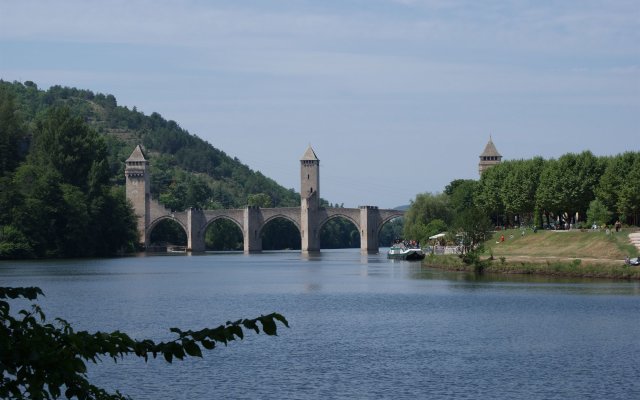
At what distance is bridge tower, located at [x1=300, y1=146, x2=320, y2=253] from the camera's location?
134125 mm

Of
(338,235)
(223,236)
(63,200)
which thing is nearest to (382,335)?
(63,200)

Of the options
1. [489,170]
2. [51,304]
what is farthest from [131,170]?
[51,304]

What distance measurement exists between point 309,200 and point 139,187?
22.2m

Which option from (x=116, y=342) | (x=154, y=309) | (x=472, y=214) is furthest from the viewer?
(x=472, y=214)

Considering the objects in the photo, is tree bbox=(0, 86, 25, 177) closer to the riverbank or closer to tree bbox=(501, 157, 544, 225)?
tree bbox=(501, 157, 544, 225)

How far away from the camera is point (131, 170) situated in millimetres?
139750

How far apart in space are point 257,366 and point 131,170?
376ft

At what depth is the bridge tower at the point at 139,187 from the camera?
451 feet

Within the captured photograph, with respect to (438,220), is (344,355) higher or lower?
lower

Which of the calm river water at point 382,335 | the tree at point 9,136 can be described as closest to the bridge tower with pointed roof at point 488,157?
the tree at point 9,136

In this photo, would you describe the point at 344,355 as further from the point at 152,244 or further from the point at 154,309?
the point at 152,244

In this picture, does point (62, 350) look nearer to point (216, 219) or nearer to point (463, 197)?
point (463, 197)

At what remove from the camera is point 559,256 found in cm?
6831

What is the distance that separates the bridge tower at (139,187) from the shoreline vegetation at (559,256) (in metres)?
61.7
